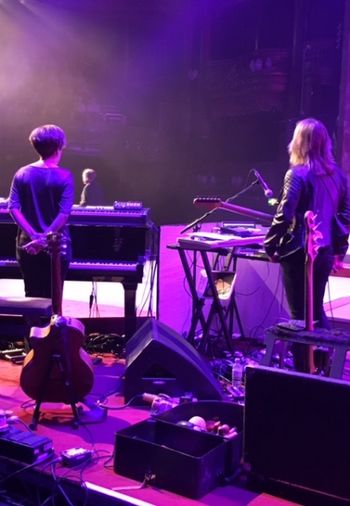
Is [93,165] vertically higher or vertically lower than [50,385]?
higher

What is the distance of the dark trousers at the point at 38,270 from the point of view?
13.1ft

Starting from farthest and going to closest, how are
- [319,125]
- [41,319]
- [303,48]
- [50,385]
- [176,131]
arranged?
[176,131] → [303,48] → [41,319] → [319,125] → [50,385]

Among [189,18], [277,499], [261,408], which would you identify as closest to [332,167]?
[261,408]

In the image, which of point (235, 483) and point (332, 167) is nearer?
point (235, 483)

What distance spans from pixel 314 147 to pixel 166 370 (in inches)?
59.1

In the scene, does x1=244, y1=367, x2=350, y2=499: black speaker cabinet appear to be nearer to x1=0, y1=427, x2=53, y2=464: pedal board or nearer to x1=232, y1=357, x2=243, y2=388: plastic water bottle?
x1=0, y1=427, x2=53, y2=464: pedal board

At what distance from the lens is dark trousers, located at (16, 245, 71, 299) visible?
400 centimetres

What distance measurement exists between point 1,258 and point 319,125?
252 centimetres

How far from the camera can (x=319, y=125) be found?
135 inches

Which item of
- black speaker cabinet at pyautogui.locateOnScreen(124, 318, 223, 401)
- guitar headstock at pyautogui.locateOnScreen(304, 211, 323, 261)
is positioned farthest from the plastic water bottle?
guitar headstock at pyautogui.locateOnScreen(304, 211, 323, 261)

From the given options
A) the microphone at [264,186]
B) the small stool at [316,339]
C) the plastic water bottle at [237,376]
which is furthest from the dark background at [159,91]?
the small stool at [316,339]

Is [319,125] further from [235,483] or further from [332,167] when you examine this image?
[235,483]

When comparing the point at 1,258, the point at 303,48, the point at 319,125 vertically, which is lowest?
the point at 1,258

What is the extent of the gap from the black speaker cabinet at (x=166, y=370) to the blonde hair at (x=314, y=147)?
1244 mm
